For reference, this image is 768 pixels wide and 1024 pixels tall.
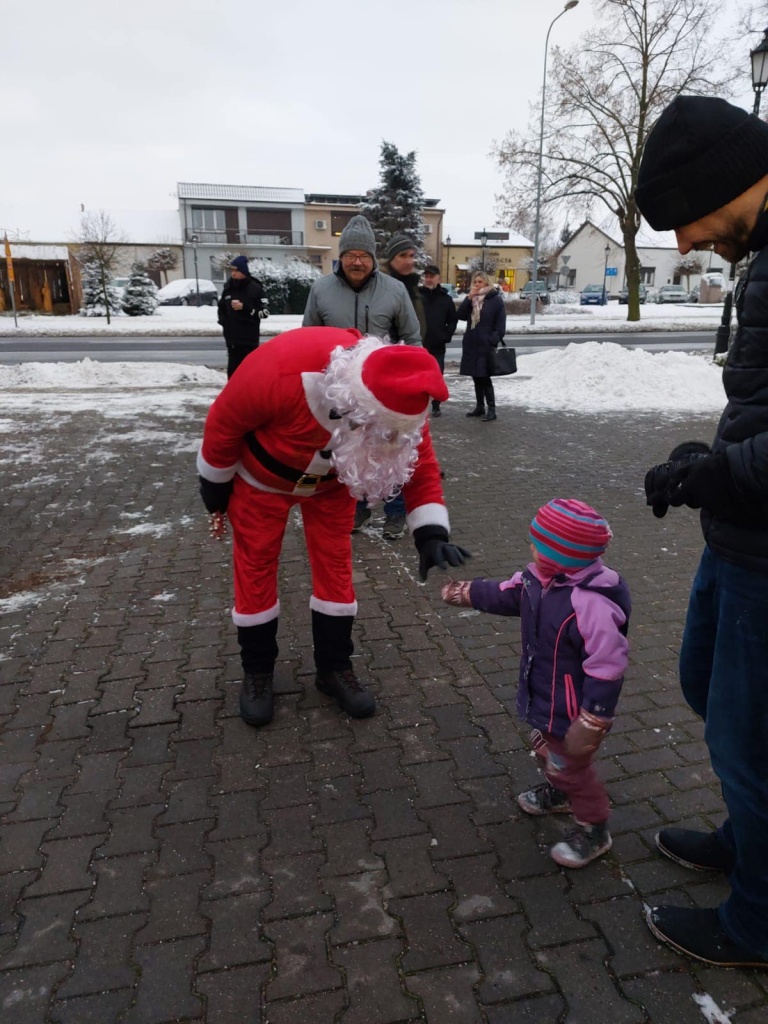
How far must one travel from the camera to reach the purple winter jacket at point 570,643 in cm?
209

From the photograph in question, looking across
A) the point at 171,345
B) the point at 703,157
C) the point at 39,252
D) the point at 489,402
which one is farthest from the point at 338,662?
the point at 39,252

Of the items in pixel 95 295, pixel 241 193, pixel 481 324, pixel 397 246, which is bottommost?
pixel 481 324

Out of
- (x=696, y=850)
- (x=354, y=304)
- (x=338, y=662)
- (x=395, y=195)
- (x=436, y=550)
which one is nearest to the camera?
(x=696, y=850)

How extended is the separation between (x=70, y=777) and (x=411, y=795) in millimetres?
1297

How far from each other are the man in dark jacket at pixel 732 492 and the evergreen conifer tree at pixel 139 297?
34894 mm

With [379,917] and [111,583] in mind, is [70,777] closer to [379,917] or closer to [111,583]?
[379,917]

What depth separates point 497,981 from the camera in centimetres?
193

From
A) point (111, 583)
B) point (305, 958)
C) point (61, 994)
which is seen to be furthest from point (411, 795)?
point (111, 583)

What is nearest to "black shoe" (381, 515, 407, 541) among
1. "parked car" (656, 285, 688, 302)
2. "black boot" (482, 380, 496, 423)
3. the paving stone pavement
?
the paving stone pavement

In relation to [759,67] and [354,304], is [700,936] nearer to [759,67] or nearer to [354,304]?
[354,304]

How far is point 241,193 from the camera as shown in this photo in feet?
182

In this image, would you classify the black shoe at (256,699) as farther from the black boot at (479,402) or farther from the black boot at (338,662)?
the black boot at (479,402)

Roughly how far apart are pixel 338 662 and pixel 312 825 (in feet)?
2.77

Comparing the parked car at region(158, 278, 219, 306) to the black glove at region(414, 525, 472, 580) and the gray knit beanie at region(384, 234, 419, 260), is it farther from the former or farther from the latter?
the black glove at region(414, 525, 472, 580)
